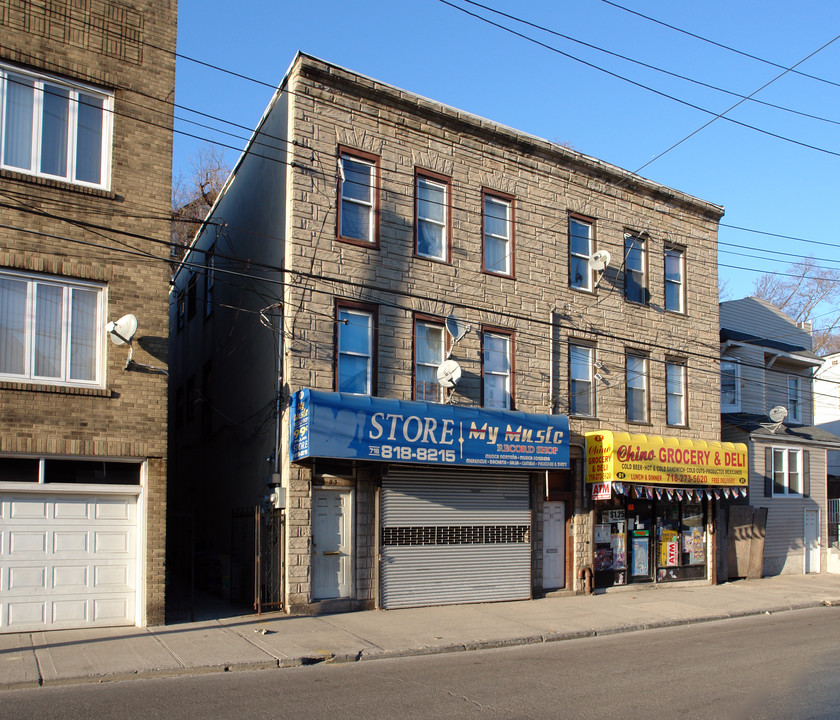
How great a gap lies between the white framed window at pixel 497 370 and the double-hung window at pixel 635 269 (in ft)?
15.6

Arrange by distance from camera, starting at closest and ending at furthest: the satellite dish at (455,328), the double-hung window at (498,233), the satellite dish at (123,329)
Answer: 1. the satellite dish at (123,329)
2. the satellite dish at (455,328)
3. the double-hung window at (498,233)

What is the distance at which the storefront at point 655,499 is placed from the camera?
18.6 metres

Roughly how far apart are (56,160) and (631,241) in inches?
565

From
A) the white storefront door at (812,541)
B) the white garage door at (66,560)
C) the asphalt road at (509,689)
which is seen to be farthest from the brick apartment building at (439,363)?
the white storefront door at (812,541)

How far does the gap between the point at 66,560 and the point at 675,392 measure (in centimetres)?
1576

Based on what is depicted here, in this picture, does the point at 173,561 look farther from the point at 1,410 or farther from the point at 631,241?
the point at 631,241

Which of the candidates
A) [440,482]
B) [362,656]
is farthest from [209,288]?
[362,656]

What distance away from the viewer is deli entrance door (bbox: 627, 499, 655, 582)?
20.2 m

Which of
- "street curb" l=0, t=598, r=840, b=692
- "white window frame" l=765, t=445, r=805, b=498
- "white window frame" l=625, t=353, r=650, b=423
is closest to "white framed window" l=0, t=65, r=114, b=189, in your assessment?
"street curb" l=0, t=598, r=840, b=692

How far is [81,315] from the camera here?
13023 mm

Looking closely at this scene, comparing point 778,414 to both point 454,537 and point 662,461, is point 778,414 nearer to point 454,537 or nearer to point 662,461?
point 662,461

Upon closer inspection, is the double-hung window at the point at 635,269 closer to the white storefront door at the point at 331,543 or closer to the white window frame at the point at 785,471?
the white window frame at the point at 785,471

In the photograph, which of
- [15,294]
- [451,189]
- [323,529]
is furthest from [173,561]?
[451,189]

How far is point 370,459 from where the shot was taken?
14867mm
